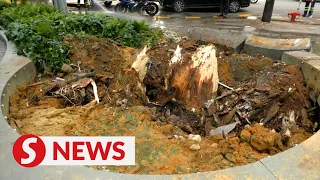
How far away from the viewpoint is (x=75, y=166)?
2.41 metres

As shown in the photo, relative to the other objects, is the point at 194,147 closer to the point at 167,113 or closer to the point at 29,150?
the point at 167,113

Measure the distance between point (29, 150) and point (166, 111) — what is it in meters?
2.10

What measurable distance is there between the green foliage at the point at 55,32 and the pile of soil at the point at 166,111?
326 mm

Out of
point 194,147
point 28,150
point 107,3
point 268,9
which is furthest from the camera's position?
point 107,3

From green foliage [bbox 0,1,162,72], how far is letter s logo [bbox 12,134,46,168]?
2262 mm

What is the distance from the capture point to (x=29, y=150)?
8.86 ft

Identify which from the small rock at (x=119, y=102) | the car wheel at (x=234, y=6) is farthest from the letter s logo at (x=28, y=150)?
the car wheel at (x=234, y=6)

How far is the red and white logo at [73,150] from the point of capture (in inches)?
101

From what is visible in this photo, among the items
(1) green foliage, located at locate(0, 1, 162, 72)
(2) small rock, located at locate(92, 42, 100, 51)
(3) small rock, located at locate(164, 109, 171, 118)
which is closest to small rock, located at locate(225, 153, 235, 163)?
(3) small rock, located at locate(164, 109, 171, 118)

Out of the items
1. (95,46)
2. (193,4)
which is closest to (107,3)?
(193,4)

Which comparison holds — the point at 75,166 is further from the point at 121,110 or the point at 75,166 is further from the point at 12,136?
the point at 121,110

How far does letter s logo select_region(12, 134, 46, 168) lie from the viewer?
99.1 inches

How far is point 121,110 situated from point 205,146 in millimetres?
1252

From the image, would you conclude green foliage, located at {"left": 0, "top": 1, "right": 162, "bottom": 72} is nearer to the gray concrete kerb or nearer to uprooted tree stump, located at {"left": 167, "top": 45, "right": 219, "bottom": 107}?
uprooted tree stump, located at {"left": 167, "top": 45, "right": 219, "bottom": 107}
